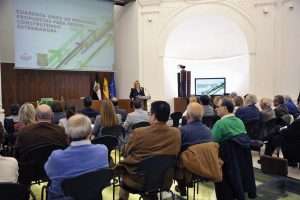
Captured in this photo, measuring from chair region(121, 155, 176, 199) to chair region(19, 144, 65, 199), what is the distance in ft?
2.60

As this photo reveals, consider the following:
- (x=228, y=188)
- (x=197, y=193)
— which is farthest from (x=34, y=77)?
(x=228, y=188)

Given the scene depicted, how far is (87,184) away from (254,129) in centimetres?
370

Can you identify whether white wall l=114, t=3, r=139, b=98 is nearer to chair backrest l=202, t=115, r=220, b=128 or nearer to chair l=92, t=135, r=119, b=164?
chair backrest l=202, t=115, r=220, b=128

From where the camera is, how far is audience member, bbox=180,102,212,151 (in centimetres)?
301

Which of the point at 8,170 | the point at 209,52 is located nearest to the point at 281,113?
the point at 8,170

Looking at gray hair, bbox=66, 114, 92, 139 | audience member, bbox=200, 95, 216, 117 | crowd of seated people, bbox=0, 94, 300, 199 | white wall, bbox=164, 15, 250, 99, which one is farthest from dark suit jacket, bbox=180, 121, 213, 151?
white wall, bbox=164, 15, 250, 99

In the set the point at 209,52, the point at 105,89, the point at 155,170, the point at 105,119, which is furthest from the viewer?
the point at 209,52

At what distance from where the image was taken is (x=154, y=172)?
2592mm

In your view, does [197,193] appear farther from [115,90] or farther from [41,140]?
[115,90]

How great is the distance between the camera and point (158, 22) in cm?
1015

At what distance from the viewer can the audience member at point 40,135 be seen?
296cm

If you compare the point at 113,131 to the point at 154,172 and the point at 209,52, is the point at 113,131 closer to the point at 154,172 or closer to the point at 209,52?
the point at 154,172

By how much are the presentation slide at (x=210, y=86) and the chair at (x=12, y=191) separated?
9.22 m

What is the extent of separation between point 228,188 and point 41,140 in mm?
1949
